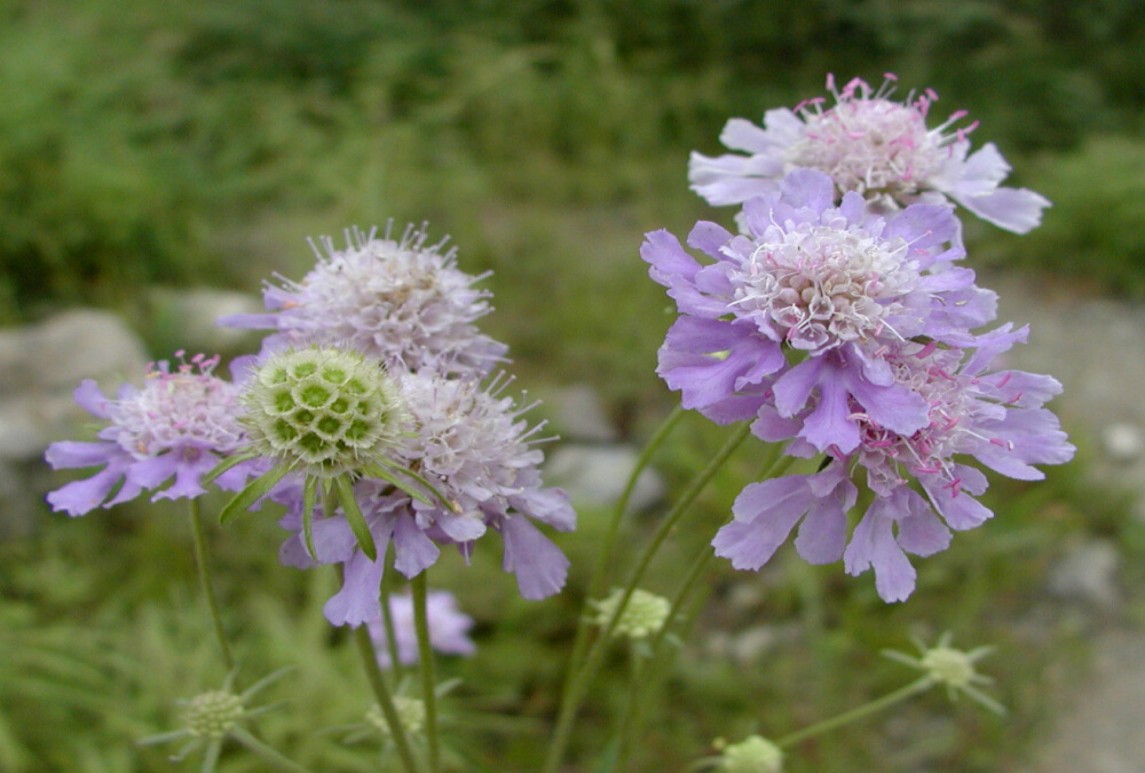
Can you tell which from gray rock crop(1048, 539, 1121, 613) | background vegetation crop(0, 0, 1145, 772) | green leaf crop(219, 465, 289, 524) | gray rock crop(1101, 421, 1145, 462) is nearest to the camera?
green leaf crop(219, 465, 289, 524)

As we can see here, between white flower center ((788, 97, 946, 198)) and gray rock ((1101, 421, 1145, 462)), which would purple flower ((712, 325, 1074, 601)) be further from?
gray rock ((1101, 421, 1145, 462))

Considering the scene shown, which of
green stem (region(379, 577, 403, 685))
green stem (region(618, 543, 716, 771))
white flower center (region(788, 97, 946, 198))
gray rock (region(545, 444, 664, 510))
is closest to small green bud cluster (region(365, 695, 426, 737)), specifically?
green stem (region(379, 577, 403, 685))

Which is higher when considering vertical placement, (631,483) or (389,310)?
(389,310)

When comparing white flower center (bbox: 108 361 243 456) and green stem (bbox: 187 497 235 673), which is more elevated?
white flower center (bbox: 108 361 243 456)

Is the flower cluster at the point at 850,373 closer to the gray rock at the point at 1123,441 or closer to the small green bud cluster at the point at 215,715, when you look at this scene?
the small green bud cluster at the point at 215,715

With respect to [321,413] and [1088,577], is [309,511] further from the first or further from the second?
[1088,577]

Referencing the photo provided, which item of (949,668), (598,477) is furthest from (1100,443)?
(949,668)

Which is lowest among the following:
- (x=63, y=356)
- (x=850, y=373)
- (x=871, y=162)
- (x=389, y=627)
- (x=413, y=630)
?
(x=389, y=627)
